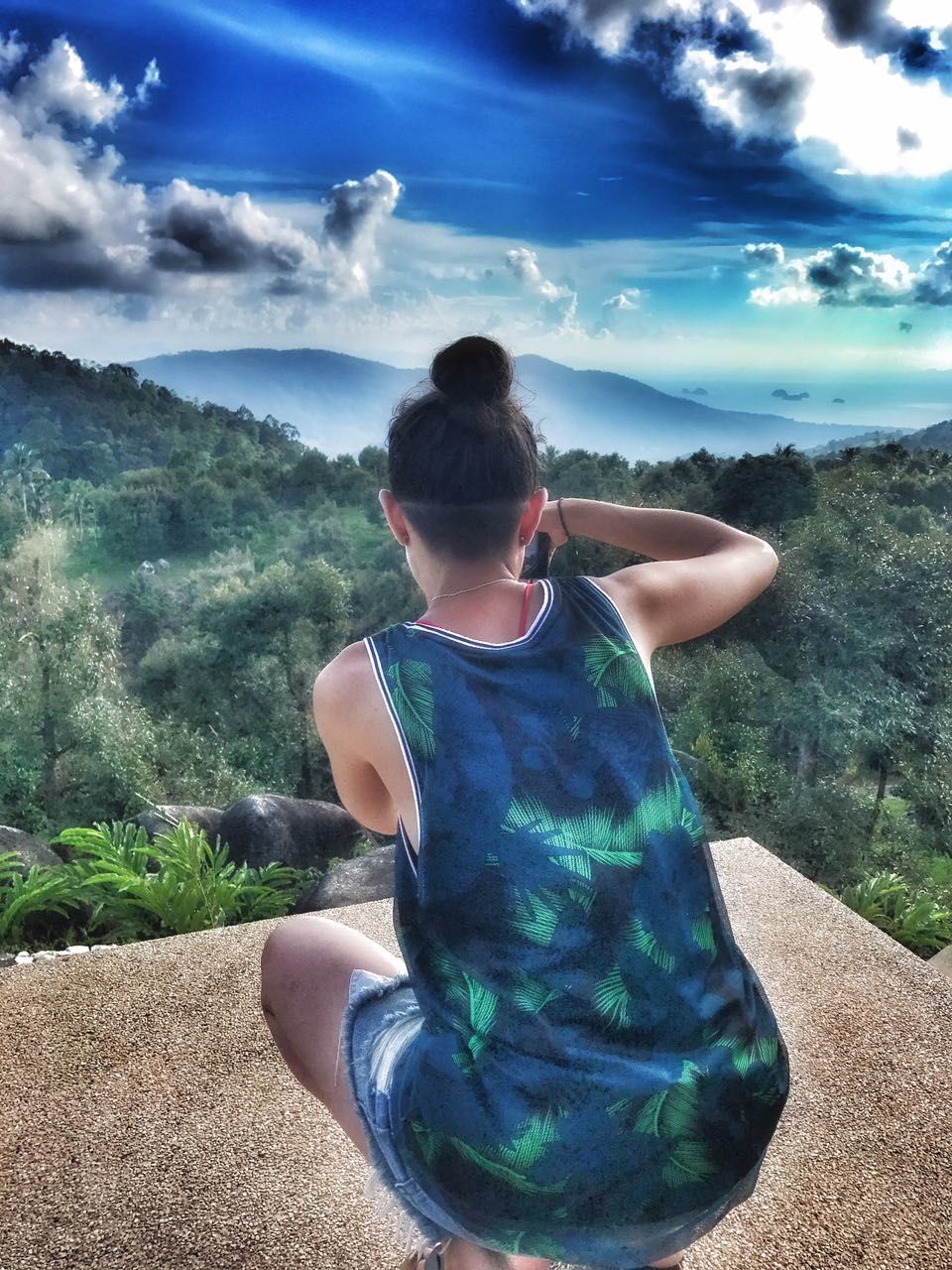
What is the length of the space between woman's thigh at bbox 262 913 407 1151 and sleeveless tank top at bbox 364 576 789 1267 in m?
0.18

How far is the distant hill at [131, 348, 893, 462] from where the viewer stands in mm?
1890

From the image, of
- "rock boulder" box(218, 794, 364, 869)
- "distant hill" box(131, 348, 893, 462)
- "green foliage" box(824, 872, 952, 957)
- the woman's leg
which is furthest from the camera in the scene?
"green foliage" box(824, 872, 952, 957)

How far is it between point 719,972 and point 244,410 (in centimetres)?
168

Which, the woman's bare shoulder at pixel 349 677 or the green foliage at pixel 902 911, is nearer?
the woman's bare shoulder at pixel 349 677

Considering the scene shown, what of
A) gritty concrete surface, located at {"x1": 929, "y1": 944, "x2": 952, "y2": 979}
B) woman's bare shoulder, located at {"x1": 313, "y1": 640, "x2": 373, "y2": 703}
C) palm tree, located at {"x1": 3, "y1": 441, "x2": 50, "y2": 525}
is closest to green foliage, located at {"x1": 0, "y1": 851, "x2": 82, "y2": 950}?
palm tree, located at {"x1": 3, "y1": 441, "x2": 50, "y2": 525}

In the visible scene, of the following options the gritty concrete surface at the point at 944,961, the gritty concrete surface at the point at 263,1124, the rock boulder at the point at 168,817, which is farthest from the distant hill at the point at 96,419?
the gritty concrete surface at the point at 944,961

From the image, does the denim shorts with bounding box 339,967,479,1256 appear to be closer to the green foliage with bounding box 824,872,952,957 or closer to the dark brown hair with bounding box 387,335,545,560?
the dark brown hair with bounding box 387,335,545,560

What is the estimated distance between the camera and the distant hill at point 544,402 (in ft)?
6.20

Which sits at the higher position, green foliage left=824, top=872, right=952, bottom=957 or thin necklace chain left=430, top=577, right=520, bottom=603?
thin necklace chain left=430, top=577, right=520, bottom=603

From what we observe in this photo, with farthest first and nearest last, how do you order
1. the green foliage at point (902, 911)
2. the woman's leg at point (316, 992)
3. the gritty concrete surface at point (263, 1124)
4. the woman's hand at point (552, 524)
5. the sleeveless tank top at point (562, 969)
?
the green foliage at point (902, 911), the gritty concrete surface at point (263, 1124), the woman's hand at point (552, 524), the woman's leg at point (316, 992), the sleeveless tank top at point (562, 969)

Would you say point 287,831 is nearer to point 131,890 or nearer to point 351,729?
point 131,890

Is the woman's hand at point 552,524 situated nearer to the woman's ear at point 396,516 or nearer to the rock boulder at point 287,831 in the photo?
the woman's ear at point 396,516

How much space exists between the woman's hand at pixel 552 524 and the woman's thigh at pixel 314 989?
53 cm

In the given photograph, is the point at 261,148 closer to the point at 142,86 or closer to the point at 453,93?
the point at 142,86
